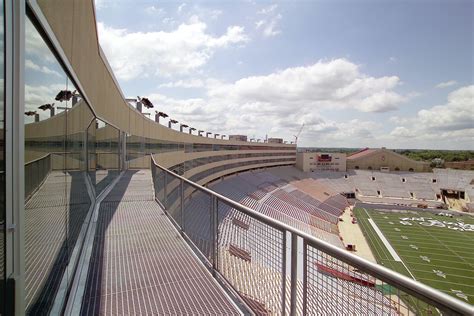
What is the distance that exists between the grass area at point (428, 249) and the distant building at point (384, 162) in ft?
88.3

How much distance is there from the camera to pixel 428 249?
26766 mm

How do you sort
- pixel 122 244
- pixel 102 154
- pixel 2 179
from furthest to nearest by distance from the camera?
pixel 102 154 < pixel 122 244 < pixel 2 179

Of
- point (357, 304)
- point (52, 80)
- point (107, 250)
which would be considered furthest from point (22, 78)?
point (107, 250)

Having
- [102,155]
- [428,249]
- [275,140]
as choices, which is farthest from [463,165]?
[102,155]

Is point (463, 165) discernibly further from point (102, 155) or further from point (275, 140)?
point (102, 155)

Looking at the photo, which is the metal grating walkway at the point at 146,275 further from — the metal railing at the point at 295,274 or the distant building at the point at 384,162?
the distant building at the point at 384,162

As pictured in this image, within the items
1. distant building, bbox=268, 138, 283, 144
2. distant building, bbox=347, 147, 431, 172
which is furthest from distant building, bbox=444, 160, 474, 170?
distant building, bbox=268, 138, 283, 144

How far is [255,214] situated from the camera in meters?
2.48

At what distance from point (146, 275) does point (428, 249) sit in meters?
31.8

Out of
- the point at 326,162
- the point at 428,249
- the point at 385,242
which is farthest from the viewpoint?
the point at 326,162

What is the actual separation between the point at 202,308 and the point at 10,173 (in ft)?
6.61

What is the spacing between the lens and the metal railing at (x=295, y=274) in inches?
47.6

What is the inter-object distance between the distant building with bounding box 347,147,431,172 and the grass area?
2691 centimetres

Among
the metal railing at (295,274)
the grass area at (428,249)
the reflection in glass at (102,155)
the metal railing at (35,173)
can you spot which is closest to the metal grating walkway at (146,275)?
the metal railing at (295,274)
